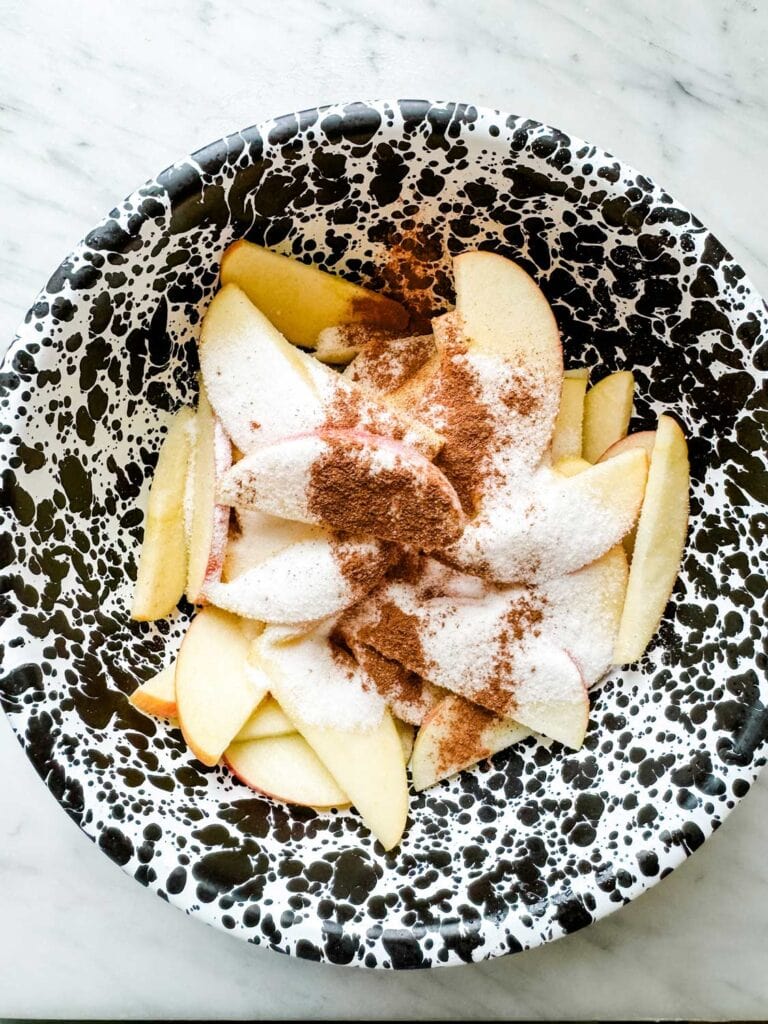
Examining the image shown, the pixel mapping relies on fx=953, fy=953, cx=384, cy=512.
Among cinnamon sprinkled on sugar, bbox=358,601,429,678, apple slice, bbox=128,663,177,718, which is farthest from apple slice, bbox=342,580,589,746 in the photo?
apple slice, bbox=128,663,177,718

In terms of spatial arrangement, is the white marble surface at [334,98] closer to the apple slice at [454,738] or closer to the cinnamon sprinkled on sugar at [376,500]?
the apple slice at [454,738]

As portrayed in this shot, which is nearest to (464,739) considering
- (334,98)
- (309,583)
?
(309,583)

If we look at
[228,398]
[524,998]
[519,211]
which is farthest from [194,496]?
[524,998]

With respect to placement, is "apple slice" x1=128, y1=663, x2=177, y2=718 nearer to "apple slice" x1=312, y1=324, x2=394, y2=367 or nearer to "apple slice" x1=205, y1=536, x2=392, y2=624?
"apple slice" x1=205, y1=536, x2=392, y2=624

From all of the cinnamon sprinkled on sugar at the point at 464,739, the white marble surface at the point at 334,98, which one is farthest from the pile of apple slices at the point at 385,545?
the white marble surface at the point at 334,98

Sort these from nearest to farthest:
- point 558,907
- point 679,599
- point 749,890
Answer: point 558,907
point 679,599
point 749,890

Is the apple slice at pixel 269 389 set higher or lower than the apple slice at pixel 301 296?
lower

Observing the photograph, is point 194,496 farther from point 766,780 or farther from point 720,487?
point 766,780
